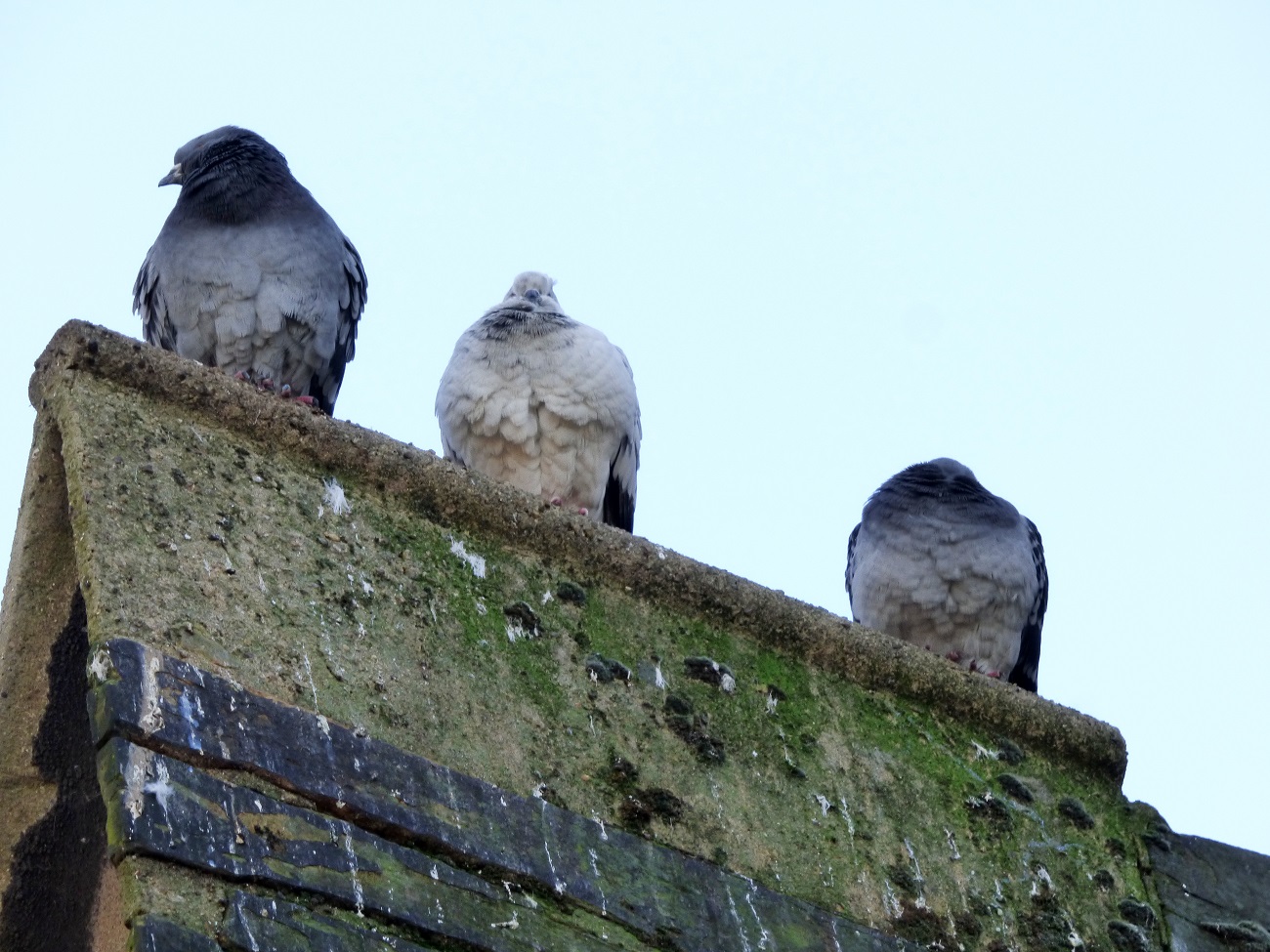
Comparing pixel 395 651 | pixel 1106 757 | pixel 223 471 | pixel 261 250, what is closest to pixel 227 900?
pixel 395 651

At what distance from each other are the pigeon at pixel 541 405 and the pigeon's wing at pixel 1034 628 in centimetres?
230

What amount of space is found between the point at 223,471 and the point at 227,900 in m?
1.42

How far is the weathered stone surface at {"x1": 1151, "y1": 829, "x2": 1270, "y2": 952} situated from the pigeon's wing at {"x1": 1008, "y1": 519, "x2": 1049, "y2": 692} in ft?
13.7

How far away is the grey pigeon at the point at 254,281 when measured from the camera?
8719 mm

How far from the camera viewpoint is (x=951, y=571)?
928 centimetres

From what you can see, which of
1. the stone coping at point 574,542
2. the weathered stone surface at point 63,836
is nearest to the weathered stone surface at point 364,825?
the weathered stone surface at point 63,836

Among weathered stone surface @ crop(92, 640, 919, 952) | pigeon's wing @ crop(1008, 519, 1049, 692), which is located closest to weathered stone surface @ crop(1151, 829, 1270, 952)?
weathered stone surface @ crop(92, 640, 919, 952)

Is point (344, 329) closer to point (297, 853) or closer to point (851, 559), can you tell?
point (851, 559)

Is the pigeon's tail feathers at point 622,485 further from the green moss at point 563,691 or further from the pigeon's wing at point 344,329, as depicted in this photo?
the green moss at point 563,691

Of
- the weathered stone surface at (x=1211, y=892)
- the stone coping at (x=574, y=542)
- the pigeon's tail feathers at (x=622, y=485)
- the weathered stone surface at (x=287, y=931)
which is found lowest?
the weathered stone surface at (x=287, y=931)

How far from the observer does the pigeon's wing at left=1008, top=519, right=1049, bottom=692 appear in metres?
9.78

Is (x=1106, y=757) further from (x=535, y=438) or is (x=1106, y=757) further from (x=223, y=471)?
(x=535, y=438)

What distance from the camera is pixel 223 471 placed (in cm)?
438

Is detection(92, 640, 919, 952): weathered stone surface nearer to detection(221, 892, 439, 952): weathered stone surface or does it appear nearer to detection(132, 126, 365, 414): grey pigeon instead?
detection(221, 892, 439, 952): weathered stone surface
